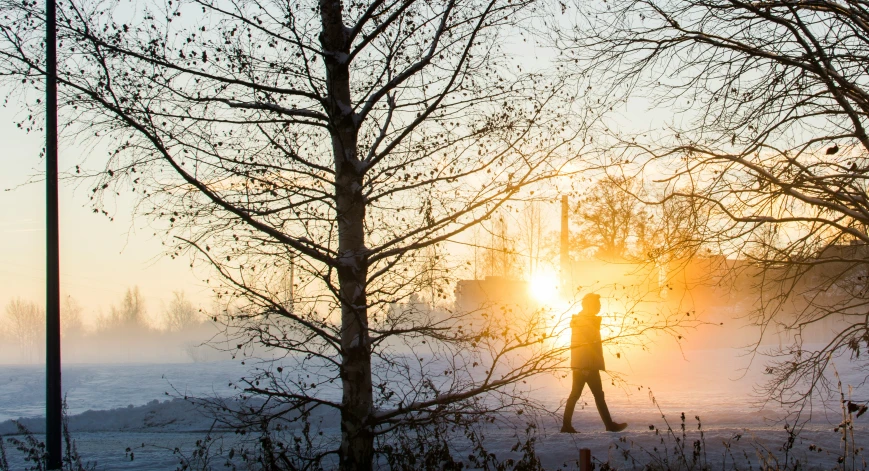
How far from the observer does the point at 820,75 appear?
23.7 feet

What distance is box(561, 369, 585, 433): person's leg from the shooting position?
10.1 m

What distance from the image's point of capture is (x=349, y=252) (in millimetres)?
6262

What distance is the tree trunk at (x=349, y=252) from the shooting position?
6145 millimetres

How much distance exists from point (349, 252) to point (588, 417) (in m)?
9.38

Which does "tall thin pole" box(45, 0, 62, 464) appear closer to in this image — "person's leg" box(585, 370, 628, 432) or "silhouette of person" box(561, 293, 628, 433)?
"silhouette of person" box(561, 293, 628, 433)

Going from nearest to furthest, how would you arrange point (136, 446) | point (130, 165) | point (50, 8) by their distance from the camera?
point (130, 165) < point (50, 8) < point (136, 446)

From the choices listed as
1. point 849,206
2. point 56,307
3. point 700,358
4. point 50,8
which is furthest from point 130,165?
point 700,358

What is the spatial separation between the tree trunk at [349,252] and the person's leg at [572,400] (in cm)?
445

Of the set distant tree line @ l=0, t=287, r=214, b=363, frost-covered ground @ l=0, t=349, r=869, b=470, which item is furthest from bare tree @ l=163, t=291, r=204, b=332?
frost-covered ground @ l=0, t=349, r=869, b=470

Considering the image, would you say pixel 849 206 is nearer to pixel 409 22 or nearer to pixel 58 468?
pixel 409 22

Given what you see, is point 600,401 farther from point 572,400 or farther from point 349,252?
point 349,252

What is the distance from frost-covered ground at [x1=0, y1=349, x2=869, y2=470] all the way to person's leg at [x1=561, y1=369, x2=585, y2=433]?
0.33m

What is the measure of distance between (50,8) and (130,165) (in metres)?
2.03

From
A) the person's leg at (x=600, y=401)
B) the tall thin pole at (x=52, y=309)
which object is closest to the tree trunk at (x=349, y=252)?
the tall thin pole at (x=52, y=309)
